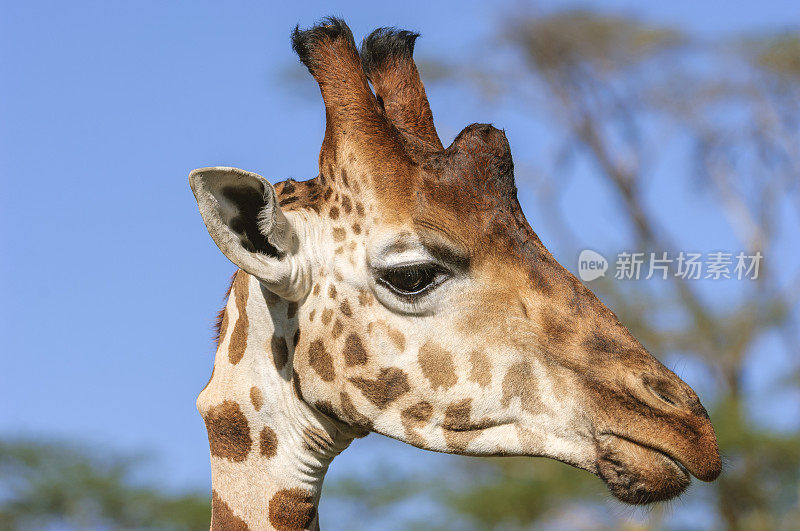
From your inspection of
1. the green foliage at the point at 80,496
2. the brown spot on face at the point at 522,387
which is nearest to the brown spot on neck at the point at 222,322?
the brown spot on face at the point at 522,387

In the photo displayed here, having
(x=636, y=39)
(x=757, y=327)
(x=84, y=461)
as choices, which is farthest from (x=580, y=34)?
(x=84, y=461)

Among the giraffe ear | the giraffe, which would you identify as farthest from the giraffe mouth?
the giraffe ear

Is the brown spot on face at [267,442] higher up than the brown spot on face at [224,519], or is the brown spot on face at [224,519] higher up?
the brown spot on face at [267,442]

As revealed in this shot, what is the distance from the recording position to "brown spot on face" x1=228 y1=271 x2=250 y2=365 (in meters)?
4.13

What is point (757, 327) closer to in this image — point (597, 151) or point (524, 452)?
point (597, 151)

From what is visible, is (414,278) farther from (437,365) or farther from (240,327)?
(240,327)

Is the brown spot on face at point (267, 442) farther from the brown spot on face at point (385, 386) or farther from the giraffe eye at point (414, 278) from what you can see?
the giraffe eye at point (414, 278)

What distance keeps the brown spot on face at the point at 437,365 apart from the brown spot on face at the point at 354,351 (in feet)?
0.73

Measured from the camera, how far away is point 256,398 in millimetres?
4012

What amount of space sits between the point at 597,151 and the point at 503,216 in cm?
2132

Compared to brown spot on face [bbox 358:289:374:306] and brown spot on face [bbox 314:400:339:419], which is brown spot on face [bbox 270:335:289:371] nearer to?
brown spot on face [bbox 314:400:339:419]

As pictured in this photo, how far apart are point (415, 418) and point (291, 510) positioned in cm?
66

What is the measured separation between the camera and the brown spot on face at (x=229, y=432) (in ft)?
13.1

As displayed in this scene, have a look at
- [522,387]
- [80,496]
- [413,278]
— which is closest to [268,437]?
[413,278]
